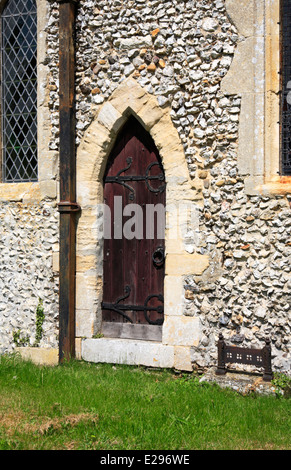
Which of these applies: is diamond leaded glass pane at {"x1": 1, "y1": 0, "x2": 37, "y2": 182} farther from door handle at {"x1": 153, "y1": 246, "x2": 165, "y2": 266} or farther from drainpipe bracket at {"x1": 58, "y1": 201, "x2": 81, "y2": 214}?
door handle at {"x1": 153, "y1": 246, "x2": 165, "y2": 266}

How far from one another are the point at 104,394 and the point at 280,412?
154 cm

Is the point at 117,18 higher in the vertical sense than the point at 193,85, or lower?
higher

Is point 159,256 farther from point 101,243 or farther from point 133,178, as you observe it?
point 133,178

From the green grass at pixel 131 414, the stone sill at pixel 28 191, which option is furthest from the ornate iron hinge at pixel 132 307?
the stone sill at pixel 28 191

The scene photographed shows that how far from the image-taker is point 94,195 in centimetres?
641

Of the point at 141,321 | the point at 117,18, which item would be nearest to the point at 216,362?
the point at 141,321

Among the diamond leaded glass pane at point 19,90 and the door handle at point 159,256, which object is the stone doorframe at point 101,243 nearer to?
the door handle at point 159,256

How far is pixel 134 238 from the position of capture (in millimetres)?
6391

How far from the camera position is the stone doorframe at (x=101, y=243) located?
19.2 feet

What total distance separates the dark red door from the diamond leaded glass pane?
3.97 feet

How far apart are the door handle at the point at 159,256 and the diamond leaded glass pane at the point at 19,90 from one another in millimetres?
1889

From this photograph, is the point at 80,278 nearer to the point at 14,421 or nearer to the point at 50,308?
the point at 50,308

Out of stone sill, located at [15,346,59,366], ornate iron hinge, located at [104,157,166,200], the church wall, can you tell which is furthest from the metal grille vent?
stone sill, located at [15,346,59,366]

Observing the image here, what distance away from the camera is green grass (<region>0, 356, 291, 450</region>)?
13.1ft
